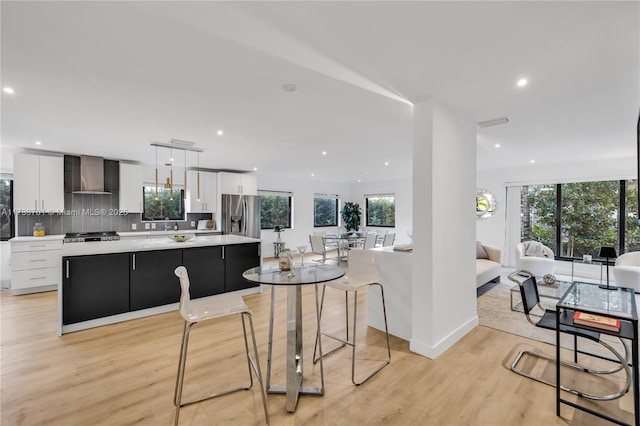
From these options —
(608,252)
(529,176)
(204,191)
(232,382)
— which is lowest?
(232,382)

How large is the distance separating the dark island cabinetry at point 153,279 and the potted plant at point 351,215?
655cm

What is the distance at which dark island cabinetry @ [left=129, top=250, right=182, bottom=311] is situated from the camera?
3668 millimetres

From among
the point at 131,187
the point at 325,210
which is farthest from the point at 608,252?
the point at 131,187

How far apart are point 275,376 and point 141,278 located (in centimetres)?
236

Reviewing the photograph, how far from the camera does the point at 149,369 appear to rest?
98.7 inches

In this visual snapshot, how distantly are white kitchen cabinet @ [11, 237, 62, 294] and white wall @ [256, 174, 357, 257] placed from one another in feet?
15.1

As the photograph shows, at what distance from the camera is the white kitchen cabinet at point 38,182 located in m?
4.94

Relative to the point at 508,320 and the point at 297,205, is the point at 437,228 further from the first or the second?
the point at 297,205

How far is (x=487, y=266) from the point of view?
5.07 meters

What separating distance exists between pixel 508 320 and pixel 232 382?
10.8 ft

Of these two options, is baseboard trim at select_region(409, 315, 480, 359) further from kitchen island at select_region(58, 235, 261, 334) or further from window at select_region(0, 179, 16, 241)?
window at select_region(0, 179, 16, 241)

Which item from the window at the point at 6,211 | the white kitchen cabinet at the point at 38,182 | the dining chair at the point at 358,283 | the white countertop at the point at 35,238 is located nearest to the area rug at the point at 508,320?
the dining chair at the point at 358,283

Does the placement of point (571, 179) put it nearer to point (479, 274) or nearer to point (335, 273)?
point (479, 274)

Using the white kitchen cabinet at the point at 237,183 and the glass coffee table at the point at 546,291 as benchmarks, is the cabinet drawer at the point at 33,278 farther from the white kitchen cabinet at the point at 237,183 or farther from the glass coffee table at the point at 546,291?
the glass coffee table at the point at 546,291
